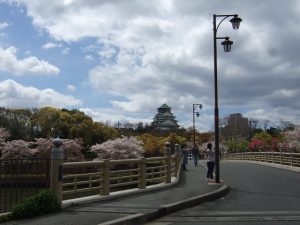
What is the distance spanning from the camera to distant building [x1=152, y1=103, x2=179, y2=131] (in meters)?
174

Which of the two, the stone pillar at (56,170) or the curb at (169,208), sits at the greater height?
the stone pillar at (56,170)

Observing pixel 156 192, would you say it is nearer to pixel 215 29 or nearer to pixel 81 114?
pixel 215 29

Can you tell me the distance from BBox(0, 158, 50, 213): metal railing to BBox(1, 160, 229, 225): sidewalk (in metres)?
1.07

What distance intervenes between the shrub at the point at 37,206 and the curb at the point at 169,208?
207 cm


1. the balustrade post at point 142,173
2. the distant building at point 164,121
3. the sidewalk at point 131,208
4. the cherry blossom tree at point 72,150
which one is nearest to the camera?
the sidewalk at point 131,208

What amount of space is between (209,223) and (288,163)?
28271 millimetres

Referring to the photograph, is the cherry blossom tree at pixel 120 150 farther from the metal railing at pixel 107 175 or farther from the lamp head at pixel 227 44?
the lamp head at pixel 227 44

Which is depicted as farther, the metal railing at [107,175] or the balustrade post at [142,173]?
the balustrade post at [142,173]

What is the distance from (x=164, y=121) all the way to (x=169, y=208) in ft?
553

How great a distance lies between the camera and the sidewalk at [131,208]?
1134cm

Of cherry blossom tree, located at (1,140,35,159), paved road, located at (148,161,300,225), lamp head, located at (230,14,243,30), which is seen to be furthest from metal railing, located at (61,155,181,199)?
cherry blossom tree, located at (1,140,35,159)

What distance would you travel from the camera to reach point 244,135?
150875 millimetres

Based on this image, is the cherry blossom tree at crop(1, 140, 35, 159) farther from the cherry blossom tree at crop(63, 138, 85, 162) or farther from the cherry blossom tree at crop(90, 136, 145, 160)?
the cherry blossom tree at crop(90, 136, 145, 160)

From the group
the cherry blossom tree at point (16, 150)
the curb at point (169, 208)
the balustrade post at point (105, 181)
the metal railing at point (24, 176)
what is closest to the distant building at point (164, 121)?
the cherry blossom tree at point (16, 150)
